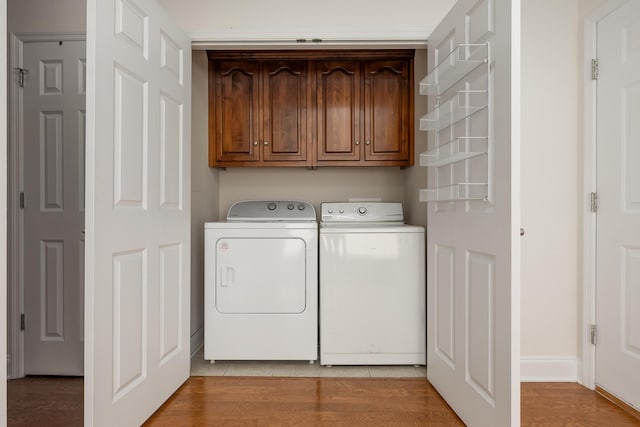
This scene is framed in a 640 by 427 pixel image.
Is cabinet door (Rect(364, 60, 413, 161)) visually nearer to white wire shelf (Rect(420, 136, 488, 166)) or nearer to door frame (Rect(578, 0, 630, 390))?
white wire shelf (Rect(420, 136, 488, 166))

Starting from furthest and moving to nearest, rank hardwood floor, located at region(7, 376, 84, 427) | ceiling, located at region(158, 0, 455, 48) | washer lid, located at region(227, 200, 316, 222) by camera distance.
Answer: washer lid, located at region(227, 200, 316, 222) < ceiling, located at region(158, 0, 455, 48) < hardwood floor, located at region(7, 376, 84, 427)

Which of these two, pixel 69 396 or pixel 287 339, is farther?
pixel 287 339

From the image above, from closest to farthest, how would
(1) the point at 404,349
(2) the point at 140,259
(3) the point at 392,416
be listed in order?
1. (2) the point at 140,259
2. (3) the point at 392,416
3. (1) the point at 404,349

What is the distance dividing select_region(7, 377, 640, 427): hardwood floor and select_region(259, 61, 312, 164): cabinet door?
153 centimetres

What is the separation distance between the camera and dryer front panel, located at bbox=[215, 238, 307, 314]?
304cm

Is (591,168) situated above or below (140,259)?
above

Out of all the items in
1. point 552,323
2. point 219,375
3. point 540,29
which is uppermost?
point 540,29

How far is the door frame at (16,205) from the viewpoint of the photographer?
272 centimetres

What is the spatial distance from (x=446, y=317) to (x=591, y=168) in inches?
44.7

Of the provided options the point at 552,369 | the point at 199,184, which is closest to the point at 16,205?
the point at 199,184

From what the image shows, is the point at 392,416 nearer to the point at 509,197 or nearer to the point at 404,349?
the point at 404,349

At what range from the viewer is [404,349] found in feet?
9.89

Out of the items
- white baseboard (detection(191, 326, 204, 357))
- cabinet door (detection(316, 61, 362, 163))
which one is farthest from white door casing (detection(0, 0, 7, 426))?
cabinet door (detection(316, 61, 362, 163))

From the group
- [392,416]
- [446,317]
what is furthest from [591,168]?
[392,416]
